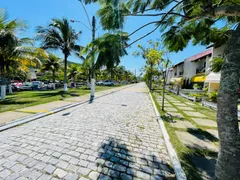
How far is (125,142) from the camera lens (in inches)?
159

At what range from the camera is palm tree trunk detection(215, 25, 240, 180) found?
177cm

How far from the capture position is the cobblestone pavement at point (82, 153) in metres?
2.62

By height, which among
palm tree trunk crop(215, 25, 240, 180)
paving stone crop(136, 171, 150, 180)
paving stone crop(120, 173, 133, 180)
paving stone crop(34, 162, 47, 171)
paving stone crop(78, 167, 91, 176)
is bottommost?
paving stone crop(136, 171, 150, 180)

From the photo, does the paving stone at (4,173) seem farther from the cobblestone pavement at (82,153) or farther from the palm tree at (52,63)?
the palm tree at (52,63)

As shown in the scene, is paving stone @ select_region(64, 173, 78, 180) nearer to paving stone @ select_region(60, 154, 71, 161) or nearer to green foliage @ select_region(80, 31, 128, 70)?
paving stone @ select_region(60, 154, 71, 161)

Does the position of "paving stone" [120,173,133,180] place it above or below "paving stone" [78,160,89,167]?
below

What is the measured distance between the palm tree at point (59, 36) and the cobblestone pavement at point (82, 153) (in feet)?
45.6

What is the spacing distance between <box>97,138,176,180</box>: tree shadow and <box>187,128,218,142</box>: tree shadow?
2290mm

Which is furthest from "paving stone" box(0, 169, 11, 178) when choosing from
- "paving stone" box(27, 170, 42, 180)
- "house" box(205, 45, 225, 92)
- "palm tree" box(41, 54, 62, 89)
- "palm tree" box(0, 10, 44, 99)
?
"palm tree" box(41, 54, 62, 89)

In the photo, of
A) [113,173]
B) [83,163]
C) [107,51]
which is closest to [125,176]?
[113,173]

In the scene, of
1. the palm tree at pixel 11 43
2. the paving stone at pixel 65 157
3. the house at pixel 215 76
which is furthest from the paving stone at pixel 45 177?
the house at pixel 215 76

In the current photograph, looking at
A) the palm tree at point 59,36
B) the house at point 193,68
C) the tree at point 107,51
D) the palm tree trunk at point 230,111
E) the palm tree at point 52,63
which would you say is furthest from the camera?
the house at point 193,68

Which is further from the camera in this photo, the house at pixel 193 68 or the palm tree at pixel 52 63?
the house at pixel 193 68

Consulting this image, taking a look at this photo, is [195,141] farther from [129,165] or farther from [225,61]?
[225,61]
